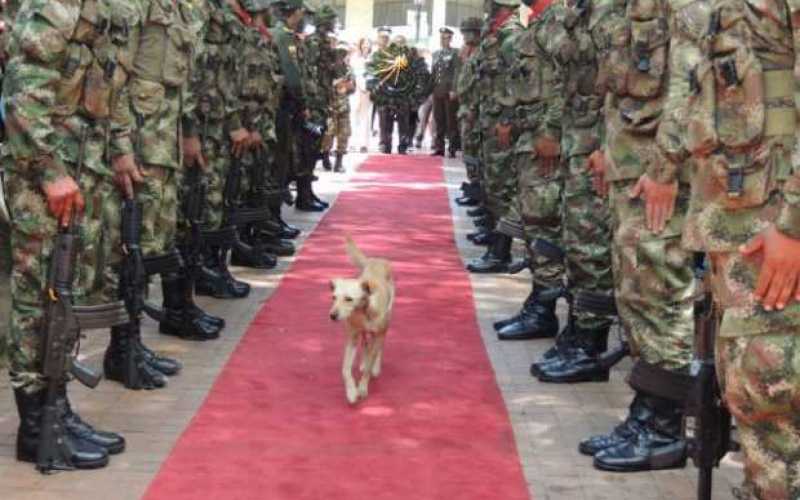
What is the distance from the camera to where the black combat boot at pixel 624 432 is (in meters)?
5.15

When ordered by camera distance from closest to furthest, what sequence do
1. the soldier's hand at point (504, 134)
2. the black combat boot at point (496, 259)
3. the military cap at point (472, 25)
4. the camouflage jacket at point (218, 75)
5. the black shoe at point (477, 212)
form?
the camouflage jacket at point (218, 75), the soldier's hand at point (504, 134), the black combat boot at point (496, 259), the black shoe at point (477, 212), the military cap at point (472, 25)

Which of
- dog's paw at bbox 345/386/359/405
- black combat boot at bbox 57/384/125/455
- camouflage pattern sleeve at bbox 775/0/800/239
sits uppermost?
camouflage pattern sleeve at bbox 775/0/800/239

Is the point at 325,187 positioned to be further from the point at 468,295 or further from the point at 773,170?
the point at 773,170

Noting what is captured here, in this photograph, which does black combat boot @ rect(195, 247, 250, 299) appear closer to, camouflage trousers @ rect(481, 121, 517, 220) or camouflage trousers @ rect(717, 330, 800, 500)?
camouflage trousers @ rect(481, 121, 517, 220)

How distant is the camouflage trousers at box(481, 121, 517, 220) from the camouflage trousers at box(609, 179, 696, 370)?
17.6 ft

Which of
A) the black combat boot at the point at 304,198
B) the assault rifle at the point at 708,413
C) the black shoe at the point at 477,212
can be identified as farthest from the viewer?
the black combat boot at the point at 304,198

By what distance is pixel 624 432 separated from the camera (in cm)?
520

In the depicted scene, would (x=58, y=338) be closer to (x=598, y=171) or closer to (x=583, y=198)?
(x=598, y=171)

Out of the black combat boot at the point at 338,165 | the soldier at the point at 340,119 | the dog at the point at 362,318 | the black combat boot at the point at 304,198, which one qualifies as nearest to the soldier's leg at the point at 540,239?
the dog at the point at 362,318

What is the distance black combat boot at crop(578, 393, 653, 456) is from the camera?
5148 mm

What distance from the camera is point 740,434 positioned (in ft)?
11.2

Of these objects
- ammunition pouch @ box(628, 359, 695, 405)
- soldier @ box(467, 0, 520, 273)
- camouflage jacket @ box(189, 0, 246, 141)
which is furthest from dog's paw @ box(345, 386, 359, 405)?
soldier @ box(467, 0, 520, 273)

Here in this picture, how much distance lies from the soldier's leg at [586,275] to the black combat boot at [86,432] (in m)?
2.36

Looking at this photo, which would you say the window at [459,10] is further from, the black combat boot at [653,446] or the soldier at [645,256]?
the black combat boot at [653,446]
